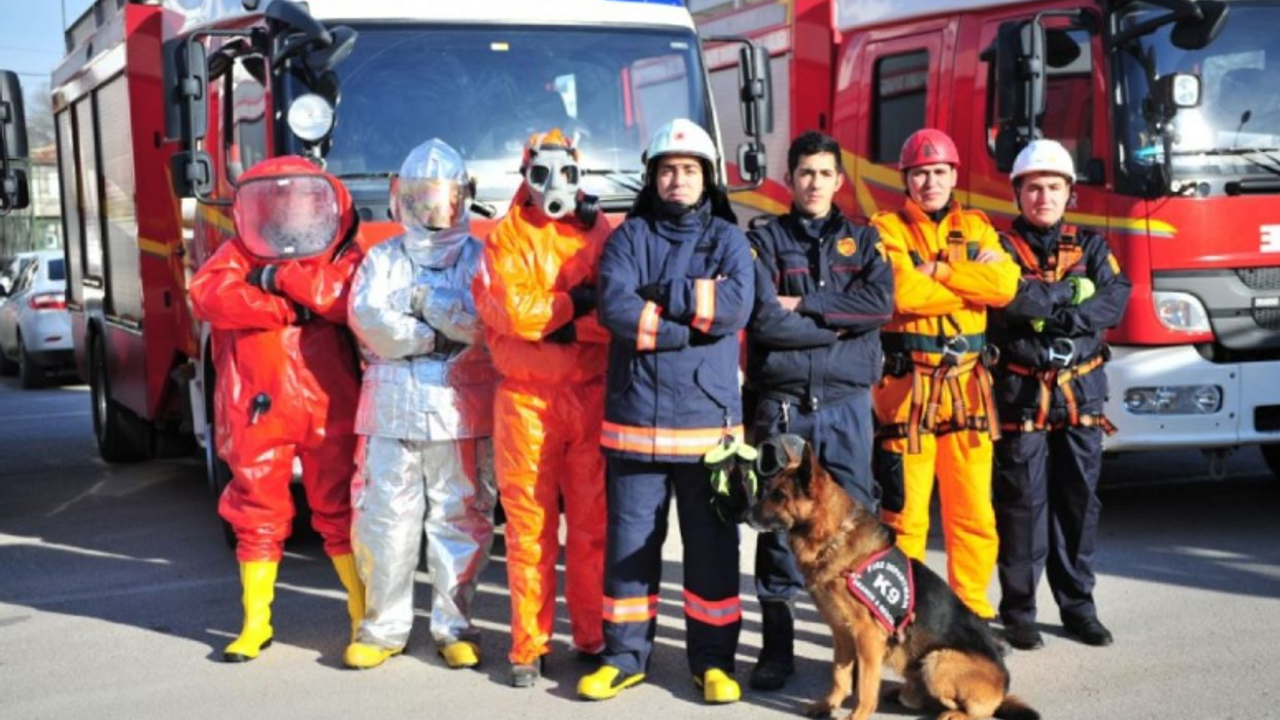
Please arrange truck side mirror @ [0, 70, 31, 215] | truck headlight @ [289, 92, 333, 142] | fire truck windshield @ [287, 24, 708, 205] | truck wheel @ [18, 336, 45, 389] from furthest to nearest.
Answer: truck wheel @ [18, 336, 45, 389]
truck side mirror @ [0, 70, 31, 215]
fire truck windshield @ [287, 24, 708, 205]
truck headlight @ [289, 92, 333, 142]

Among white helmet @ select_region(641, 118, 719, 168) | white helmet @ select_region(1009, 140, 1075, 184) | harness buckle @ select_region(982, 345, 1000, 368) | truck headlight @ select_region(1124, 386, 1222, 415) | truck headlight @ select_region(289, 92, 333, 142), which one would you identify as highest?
truck headlight @ select_region(289, 92, 333, 142)

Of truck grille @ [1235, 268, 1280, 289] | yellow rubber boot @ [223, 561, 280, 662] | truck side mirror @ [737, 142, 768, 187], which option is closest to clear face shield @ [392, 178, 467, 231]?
yellow rubber boot @ [223, 561, 280, 662]

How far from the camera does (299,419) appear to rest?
6.24m

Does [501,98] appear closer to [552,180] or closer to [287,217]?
[287,217]

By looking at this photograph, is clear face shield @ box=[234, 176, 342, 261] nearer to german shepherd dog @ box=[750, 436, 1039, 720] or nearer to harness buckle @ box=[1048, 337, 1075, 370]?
german shepherd dog @ box=[750, 436, 1039, 720]

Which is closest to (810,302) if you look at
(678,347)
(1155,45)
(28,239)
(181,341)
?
(678,347)

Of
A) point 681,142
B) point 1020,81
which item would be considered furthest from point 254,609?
point 1020,81

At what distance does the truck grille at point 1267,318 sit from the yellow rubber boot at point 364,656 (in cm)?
437

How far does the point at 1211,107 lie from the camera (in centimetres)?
785

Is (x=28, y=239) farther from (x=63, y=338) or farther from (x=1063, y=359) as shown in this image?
(x=1063, y=359)

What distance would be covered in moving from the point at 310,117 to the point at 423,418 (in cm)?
188

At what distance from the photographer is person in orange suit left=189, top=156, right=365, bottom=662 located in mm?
6195

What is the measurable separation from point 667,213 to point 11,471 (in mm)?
7480

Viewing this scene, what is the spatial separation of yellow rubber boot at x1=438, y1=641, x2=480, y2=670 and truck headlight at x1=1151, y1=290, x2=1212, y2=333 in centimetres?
367
